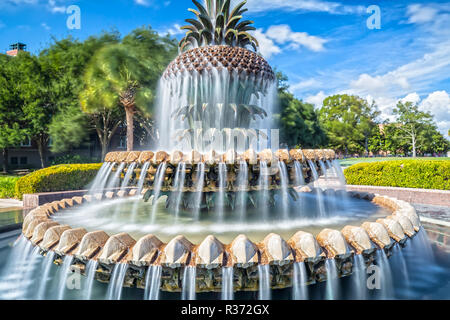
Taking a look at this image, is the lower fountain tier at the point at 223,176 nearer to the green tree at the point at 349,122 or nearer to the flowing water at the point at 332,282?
the flowing water at the point at 332,282

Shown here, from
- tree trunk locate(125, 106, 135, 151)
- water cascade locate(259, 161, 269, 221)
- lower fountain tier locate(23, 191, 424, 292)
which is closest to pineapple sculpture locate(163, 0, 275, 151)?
water cascade locate(259, 161, 269, 221)

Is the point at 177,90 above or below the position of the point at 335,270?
above

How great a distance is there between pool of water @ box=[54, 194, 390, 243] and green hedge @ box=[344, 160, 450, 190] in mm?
7960

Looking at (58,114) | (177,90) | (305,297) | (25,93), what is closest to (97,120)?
(58,114)

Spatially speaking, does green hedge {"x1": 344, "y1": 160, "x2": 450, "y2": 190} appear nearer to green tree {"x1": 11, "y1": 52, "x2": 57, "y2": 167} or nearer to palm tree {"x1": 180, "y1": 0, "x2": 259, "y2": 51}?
palm tree {"x1": 180, "y1": 0, "x2": 259, "y2": 51}

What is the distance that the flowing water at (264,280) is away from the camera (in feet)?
9.76

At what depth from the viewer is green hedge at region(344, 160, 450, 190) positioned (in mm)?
11633

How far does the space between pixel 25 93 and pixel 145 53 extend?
472 inches

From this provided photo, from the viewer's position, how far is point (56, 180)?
40.3 ft

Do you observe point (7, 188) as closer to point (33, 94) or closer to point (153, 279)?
point (153, 279)

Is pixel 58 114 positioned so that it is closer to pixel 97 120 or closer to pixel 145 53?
pixel 97 120

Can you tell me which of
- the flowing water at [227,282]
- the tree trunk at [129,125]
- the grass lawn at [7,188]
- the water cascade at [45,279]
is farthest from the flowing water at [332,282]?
the tree trunk at [129,125]

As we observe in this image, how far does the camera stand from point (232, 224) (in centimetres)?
462

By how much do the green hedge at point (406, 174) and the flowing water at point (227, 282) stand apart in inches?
500
